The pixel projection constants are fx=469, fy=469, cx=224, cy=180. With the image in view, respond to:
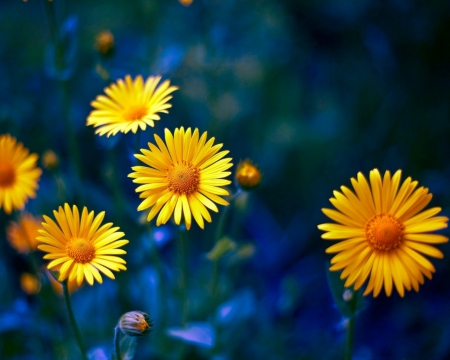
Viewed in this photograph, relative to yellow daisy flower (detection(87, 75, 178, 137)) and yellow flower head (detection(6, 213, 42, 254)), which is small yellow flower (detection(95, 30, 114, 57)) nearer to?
yellow daisy flower (detection(87, 75, 178, 137))

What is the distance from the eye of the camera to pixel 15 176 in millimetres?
1585

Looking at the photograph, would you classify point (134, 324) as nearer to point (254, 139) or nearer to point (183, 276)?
point (183, 276)

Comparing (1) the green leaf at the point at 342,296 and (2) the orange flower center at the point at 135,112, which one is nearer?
(1) the green leaf at the point at 342,296

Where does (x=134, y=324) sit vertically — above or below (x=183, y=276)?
below

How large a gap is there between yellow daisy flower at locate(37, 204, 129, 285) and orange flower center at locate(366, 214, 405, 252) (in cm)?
60

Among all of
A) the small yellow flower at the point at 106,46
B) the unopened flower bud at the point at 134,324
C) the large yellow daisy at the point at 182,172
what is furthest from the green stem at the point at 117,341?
the small yellow flower at the point at 106,46

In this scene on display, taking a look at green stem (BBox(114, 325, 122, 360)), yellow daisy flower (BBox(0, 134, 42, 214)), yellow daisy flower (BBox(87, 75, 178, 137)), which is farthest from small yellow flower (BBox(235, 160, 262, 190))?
yellow daisy flower (BBox(0, 134, 42, 214))

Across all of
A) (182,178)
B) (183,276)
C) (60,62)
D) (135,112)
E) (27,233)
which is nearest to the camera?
(182,178)

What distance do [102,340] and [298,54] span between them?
2.09 m

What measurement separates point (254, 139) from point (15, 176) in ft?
4.87

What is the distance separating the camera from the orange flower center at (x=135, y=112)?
1.37 metres

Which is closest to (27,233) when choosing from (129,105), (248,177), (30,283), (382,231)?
(30,283)

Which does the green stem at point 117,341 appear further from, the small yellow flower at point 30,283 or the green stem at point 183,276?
the small yellow flower at point 30,283

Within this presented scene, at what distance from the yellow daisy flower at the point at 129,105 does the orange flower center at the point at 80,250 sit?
33 cm
